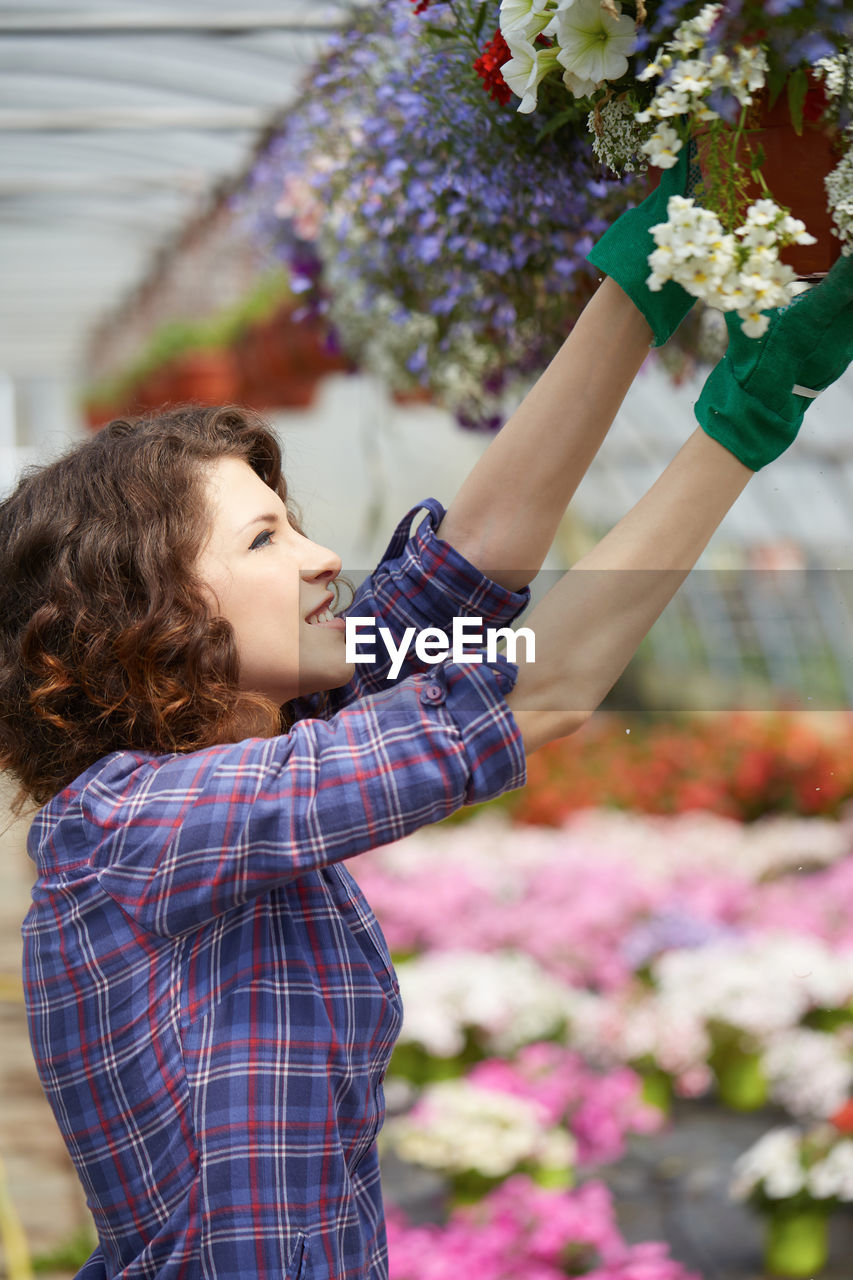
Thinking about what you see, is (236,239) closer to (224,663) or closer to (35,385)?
(224,663)

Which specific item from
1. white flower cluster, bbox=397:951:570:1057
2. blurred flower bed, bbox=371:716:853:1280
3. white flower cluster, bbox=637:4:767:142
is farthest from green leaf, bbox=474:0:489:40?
white flower cluster, bbox=397:951:570:1057

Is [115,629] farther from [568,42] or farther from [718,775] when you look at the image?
[718,775]

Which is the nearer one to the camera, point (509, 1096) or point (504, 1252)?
point (504, 1252)

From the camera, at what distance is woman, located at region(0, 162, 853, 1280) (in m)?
0.75

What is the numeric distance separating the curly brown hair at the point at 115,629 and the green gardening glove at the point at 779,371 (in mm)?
405

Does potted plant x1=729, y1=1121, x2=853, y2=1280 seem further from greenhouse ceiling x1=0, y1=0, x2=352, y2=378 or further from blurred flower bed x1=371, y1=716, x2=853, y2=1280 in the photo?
greenhouse ceiling x1=0, y1=0, x2=352, y2=378

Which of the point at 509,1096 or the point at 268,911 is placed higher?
the point at 268,911

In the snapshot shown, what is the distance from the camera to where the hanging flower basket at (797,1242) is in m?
2.13

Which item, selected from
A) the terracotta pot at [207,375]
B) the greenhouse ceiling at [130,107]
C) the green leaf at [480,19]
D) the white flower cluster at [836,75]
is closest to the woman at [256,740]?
the white flower cluster at [836,75]

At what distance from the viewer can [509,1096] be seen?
2.30 meters

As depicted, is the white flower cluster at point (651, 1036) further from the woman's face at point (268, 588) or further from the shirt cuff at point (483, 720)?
the shirt cuff at point (483, 720)

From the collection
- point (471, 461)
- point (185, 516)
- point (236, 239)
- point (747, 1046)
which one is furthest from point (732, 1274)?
point (471, 461)

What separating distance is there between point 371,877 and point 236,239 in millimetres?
2765

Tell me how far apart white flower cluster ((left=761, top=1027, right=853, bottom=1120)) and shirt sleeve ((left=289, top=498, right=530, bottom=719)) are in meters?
1.66
